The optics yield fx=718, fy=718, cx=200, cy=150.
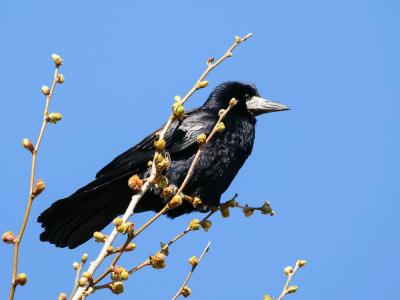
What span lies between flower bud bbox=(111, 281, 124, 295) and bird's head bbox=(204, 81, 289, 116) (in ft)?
12.9

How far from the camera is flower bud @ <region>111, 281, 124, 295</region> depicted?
8.25 feet

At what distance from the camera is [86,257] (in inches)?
107

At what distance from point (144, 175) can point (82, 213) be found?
0.57 metres

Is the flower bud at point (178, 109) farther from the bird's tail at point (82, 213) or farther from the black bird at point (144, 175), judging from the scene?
the bird's tail at point (82, 213)

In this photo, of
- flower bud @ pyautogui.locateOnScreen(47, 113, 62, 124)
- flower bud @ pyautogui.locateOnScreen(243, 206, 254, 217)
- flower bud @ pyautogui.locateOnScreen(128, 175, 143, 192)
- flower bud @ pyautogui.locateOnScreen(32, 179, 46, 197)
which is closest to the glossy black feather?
flower bud @ pyautogui.locateOnScreen(243, 206, 254, 217)

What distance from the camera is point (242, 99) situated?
6.51 metres

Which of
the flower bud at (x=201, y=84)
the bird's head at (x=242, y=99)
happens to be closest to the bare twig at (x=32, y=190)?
the flower bud at (x=201, y=84)

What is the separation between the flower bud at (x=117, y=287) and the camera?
2516 mm

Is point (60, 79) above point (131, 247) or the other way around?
above

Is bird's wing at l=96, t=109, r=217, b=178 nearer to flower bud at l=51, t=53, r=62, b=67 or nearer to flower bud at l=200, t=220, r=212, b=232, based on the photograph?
flower bud at l=200, t=220, r=212, b=232

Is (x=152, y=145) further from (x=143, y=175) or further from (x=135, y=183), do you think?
(x=135, y=183)

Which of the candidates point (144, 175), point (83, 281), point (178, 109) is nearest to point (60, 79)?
point (178, 109)

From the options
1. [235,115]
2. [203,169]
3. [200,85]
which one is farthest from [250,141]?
[200,85]

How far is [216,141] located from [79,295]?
11.3 ft
